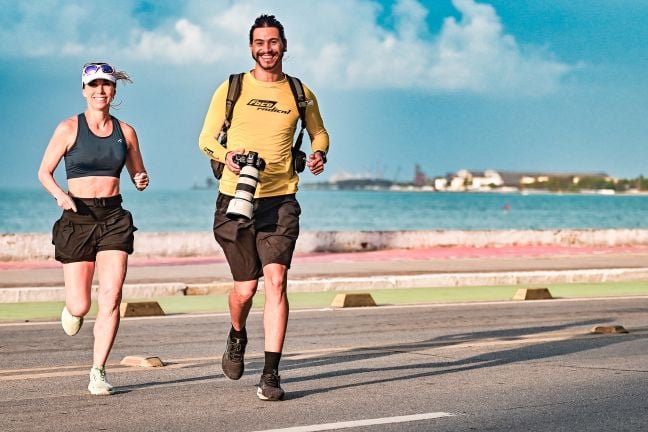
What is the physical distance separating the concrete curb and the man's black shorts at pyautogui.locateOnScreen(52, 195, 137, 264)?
881cm

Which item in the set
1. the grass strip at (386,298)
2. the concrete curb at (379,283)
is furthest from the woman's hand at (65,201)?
the concrete curb at (379,283)

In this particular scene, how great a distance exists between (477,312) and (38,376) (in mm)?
7074

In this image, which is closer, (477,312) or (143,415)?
(143,415)

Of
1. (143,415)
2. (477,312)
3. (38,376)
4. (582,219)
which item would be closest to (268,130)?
(143,415)

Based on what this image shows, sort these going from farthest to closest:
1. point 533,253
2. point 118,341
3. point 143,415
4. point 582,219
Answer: point 582,219 → point 533,253 → point 118,341 → point 143,415

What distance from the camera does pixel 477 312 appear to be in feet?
50.6

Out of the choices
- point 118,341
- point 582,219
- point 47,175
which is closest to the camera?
point 47,175

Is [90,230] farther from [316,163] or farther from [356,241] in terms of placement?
[356,241]

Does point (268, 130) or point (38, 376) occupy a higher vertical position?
point (268, 130)

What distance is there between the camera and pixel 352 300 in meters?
16.3

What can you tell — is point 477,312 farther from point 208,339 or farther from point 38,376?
point 38,376

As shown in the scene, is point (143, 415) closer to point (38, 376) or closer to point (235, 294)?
point (235, 294)

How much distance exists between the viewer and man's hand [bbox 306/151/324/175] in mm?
8672

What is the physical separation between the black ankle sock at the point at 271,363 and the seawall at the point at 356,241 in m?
17.3
